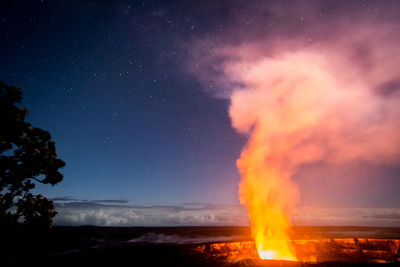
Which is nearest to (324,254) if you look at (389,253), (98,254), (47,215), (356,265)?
(389,253)

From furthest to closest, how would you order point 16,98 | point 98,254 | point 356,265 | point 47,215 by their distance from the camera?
point 98,254 → point 356,265 → point 47,215 → point 16,98

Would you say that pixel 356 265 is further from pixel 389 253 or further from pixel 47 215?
pixel 389 253

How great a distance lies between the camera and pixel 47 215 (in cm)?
831

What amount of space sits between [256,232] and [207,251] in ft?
19.8

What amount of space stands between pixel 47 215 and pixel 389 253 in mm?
35719

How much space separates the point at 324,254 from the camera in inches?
1054

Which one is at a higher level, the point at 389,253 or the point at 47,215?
the point at 47,215

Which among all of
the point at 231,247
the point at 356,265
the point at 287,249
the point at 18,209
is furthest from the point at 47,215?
the point at 287,249

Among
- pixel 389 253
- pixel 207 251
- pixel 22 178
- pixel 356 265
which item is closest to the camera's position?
pixel 22 178

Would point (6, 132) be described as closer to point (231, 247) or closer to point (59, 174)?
point (59, 174)

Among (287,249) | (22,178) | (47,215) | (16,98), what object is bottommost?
(287,249)

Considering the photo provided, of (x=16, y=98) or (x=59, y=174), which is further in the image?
(x=59, y=174)

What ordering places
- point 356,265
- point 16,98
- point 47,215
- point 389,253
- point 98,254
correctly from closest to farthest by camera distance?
point 16,98
point 47,215
point 356,265
point 98,254
point 389,253

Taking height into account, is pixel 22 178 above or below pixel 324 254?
above
